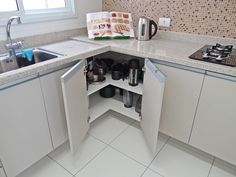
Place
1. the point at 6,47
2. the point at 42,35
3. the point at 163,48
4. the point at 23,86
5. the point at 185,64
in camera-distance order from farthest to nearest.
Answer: the point at 42,35
the point at 163,48
the point at 6,47
the point at 185,64
the point at 23,86

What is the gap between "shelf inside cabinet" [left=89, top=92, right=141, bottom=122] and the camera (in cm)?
179

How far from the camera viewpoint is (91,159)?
60.7 inches

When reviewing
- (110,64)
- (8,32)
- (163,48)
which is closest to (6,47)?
(8,32)

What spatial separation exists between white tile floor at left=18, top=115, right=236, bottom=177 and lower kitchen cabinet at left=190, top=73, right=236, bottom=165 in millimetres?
200

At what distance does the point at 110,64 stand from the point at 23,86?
108 centimetres

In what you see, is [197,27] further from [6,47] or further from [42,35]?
[6,47]

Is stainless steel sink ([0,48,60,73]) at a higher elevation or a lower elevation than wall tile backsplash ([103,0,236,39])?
lower

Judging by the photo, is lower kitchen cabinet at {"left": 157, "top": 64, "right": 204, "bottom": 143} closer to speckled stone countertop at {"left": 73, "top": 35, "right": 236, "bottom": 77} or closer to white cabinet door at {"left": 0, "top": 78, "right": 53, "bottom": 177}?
speckled stone countertop at {"left": 73, "top": 35, "right": 236, "bottom": 77}

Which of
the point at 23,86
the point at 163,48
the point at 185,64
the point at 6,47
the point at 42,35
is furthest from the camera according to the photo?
the point at 42,35

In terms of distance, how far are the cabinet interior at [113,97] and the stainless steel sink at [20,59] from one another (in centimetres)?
41

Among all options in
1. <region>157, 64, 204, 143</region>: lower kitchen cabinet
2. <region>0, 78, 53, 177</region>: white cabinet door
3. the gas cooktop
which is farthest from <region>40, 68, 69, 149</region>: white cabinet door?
the gas cooktop

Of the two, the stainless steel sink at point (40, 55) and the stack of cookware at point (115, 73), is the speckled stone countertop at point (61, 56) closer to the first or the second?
the stainless steel sink at point (40, 55)

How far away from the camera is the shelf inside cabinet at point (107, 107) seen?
1789mm

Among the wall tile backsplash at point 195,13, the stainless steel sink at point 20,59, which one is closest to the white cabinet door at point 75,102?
the stainless steel sink at point 20,59
